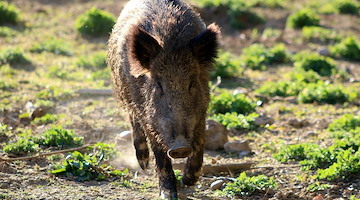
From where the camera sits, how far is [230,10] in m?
15.7

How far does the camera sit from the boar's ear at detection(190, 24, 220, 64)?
5688 mm

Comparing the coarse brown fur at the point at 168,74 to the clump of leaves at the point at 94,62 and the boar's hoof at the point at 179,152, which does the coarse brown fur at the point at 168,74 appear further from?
the clump of leaves at the point at 94,62

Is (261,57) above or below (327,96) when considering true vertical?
above

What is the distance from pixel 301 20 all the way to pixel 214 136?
8800 millimetres

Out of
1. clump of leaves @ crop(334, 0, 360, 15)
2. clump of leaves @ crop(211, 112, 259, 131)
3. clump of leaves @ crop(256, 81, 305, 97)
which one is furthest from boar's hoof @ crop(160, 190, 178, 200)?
clump of leaves @ crop(334, 0, 360, 15)

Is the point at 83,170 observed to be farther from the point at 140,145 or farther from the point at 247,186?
the point at 247,186

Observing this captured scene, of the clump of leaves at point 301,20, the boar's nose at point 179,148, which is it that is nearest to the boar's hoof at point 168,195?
the boar's nose at point 179,148

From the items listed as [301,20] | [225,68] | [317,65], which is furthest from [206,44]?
[301,20]

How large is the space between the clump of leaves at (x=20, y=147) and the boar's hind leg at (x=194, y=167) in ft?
5.97

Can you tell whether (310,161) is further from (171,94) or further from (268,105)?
(268,105)

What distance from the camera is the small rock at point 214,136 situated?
24.8 ft

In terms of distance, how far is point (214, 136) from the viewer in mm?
7578

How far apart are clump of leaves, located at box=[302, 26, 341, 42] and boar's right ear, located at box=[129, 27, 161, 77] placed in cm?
955

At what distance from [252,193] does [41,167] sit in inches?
87.8
